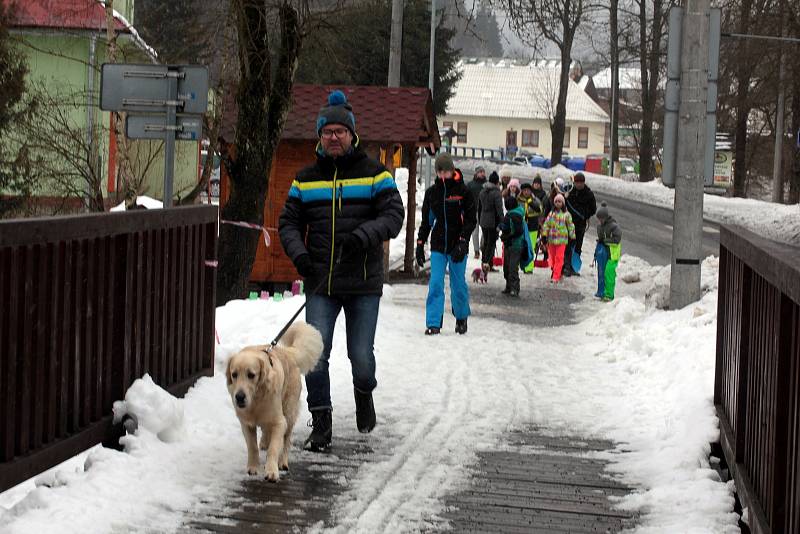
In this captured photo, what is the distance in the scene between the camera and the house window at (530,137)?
401ft

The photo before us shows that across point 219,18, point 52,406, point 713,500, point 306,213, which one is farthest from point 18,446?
point 219,18

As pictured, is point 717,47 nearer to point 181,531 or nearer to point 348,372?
point 348,372

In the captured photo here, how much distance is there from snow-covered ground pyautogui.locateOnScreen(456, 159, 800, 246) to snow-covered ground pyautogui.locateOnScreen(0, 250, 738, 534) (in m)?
10.4

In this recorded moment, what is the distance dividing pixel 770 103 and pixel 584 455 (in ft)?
155

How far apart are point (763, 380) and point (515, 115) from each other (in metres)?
117

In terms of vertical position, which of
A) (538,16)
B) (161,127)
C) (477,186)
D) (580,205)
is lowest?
(580,205)

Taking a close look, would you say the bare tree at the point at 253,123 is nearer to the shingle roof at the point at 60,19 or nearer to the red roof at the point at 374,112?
the red roof at the point at 374,112

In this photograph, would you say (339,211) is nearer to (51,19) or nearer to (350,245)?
→ (350,245)

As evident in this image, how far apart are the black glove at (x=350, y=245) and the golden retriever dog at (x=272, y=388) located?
545 mm

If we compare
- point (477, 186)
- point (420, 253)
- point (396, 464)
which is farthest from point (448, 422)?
point (477, 186)

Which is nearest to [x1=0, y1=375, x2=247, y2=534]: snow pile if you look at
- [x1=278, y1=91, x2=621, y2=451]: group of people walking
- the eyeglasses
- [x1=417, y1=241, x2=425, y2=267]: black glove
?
[x1=278, y1=91, x2=621, y2=451]: group of people walking

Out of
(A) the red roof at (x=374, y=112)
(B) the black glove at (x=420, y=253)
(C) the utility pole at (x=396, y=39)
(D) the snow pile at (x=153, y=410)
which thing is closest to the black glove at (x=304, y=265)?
(D) the snow pile at (x=153, y=410)

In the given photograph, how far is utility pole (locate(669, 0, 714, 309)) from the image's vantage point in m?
14.7

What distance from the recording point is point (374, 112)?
20.9 m
